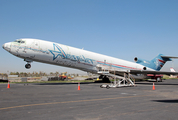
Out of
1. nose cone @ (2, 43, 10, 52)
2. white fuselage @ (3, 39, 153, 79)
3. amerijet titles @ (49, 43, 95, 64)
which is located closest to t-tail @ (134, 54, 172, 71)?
white fuselage @ (3, 39, 153, 79)

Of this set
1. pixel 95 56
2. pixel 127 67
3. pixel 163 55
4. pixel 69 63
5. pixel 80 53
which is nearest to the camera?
pixel 69 63

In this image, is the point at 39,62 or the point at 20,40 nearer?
the point at 20,40

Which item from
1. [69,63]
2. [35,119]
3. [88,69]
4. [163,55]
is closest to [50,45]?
[69,63]

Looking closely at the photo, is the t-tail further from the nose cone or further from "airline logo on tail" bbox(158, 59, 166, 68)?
the nose cone

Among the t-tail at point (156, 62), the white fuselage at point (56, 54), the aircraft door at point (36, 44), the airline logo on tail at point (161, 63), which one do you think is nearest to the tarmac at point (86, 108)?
the white fuselage at point (56, 54)

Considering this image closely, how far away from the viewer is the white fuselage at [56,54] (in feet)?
69.5

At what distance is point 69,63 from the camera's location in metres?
24.6

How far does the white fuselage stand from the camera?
2119 cm

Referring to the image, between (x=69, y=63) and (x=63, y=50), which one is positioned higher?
(x=63, y=50)

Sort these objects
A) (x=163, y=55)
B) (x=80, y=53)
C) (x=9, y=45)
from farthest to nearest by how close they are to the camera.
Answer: (x=163, y=55), (x=80, y=53), (x=9, y=45)

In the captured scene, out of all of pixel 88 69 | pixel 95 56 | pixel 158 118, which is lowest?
pixel 158 118

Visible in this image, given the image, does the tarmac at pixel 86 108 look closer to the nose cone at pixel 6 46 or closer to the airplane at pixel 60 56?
the airplane at pixel 60 56

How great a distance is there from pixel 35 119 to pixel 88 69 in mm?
22180

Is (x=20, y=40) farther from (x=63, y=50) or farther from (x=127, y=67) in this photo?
(x=127, y=67)
